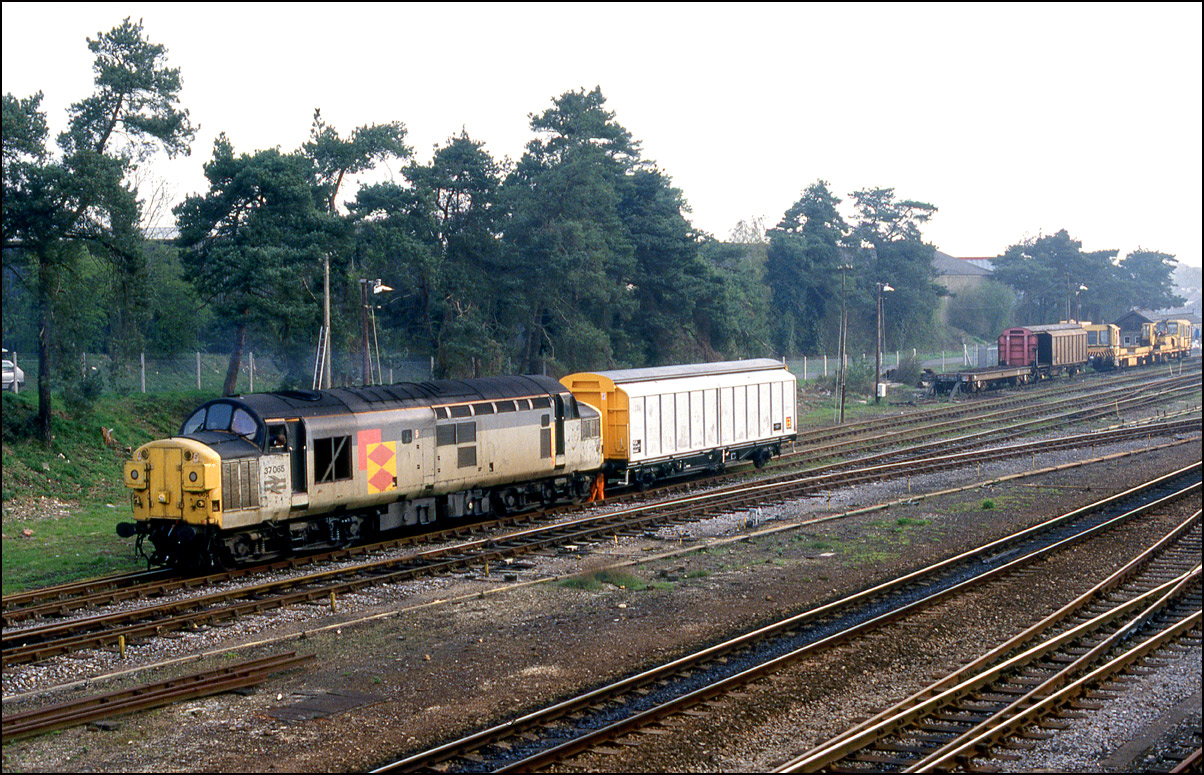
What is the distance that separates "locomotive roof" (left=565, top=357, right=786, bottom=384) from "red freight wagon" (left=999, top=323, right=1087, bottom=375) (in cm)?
3262

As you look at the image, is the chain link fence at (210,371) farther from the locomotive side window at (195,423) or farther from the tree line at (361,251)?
the locomotive side window at (195,423)

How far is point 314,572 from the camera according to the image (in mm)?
18906

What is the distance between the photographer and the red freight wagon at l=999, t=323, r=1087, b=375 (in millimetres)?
61406

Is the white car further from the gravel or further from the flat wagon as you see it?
the gravel

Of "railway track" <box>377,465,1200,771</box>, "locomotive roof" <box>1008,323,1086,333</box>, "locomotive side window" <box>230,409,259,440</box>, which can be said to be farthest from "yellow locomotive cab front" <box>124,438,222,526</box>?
"locomotive roof" <box>1008,323,1086,333</box>

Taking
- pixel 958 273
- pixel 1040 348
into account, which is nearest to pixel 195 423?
pixel 1040 348

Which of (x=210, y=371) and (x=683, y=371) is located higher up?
(x=210, y=371)

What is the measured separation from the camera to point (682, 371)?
30.6m

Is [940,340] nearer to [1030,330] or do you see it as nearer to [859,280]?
[859,280]

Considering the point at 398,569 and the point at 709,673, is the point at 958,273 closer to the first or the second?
the point at 398,569

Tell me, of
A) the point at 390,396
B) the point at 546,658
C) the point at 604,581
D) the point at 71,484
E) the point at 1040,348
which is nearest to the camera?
the point at 546,658

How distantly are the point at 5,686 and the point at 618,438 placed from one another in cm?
1703

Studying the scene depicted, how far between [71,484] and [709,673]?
23.2 metres

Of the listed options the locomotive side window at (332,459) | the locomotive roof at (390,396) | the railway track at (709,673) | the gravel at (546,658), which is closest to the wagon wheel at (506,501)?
the locomotive roof at (390,396)
